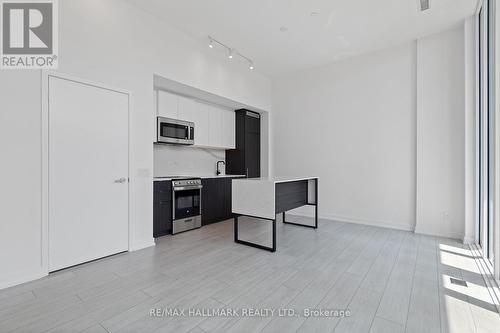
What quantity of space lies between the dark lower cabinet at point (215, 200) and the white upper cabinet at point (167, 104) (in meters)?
1.28

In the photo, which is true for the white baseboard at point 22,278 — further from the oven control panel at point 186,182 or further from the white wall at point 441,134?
the white wall at point 441,134

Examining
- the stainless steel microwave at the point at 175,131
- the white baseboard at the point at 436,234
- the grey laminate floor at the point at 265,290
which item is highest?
the stainless steel microwave at the point at 175,131

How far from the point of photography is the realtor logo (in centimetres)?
224

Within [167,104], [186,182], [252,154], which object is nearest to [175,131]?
[167,104]

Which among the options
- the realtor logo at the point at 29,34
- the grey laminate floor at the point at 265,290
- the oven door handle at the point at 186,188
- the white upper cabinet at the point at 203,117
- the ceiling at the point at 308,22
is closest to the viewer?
the grey laminate floor at the point at 265,290

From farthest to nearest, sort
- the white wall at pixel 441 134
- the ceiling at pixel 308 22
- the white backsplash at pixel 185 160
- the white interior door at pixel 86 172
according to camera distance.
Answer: the white backsplash at pixel 185 160 → the white wall at pixel 441 134 → the ceiling at pixel 308 22 → the white interior door at pixel 86 172

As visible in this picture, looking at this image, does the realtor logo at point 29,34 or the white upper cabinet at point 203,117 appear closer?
the realtor logo at point 29,34

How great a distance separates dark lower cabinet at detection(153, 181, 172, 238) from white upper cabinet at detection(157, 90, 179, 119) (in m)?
1.15

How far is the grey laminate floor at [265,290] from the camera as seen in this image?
1.65 meters

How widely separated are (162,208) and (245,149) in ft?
7.55

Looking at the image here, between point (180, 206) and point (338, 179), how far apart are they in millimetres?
3021

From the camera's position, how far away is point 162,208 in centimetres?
360

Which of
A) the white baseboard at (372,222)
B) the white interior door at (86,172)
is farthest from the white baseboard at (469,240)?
the white interior door at (86,172)

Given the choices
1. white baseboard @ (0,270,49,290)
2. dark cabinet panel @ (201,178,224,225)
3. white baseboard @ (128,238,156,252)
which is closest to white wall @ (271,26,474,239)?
dark cabinet panel @ (201,178,224,225)
